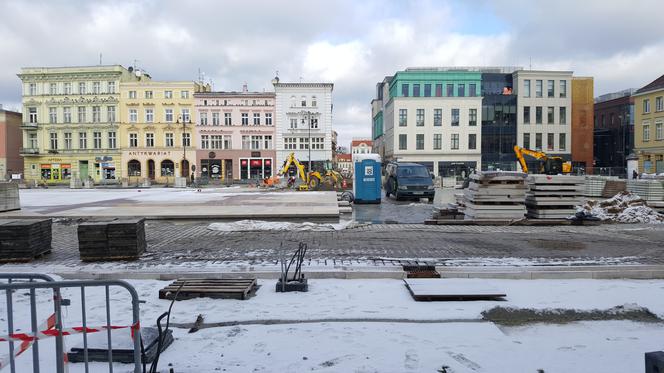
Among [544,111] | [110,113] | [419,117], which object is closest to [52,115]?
[110,113]

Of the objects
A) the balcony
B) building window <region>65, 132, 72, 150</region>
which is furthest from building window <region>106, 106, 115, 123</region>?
the balcony

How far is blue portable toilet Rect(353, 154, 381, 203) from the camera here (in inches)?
950

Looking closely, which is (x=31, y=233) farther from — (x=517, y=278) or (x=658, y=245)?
(x=658, y=245)

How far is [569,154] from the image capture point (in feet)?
208

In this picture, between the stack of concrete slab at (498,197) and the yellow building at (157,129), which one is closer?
the stack of concrete slab at (498,197)

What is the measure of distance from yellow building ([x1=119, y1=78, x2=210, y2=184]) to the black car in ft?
136

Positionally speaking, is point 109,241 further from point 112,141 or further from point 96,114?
point 96,114

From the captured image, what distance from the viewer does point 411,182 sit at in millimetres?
27266

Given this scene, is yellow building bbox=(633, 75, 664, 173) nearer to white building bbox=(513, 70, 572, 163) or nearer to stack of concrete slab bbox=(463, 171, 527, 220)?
white building bbox=(513, 70, 572, 163)

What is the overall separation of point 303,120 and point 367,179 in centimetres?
3997

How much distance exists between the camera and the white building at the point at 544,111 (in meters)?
62.8

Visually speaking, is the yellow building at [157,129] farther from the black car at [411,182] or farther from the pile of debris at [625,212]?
the pile of debris at [625,212]

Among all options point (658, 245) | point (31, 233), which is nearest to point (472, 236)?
point (658, 245)

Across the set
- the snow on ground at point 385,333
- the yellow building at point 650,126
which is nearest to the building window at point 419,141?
the yellow building at point 650,126
